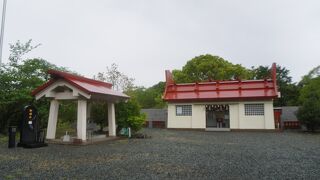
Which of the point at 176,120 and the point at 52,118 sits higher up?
the point at 52,118

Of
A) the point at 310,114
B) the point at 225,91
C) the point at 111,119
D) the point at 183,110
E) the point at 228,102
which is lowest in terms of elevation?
the point at 111,119

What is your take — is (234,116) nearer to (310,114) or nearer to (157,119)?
(310,114)

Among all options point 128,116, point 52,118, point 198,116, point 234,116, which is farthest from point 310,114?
point 52,118

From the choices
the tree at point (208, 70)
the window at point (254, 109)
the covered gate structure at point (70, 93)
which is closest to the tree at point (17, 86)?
the covered gate structure at point (70, 93)

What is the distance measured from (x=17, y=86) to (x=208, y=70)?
24020mm

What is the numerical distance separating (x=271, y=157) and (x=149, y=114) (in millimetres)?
21458

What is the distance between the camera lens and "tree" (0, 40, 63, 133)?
1567 cm

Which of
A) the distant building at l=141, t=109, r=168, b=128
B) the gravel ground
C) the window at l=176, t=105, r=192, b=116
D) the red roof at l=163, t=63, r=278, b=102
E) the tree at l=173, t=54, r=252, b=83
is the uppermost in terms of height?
the tree at l=173, t=54, r=252, b=83

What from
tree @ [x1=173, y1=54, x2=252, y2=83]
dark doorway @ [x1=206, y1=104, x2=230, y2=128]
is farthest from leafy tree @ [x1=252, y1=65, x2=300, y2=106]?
dark doorway @ [x1=206, y1=104, x2=230, y2=128]

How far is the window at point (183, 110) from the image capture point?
78.0 feet

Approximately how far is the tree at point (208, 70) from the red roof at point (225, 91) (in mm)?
9583

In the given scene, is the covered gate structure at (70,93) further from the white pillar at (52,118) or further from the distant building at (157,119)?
the distant building at (157,119)

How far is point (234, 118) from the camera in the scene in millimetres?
22078

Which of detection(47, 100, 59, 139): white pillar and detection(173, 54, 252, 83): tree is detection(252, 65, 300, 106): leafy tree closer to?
detection(173, 54, 252, 83): tree
